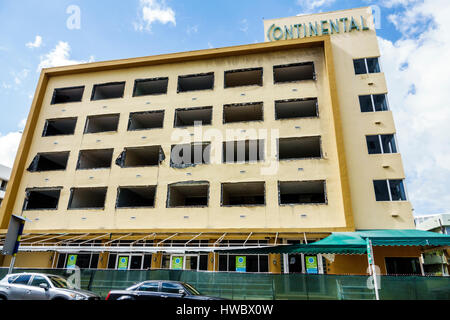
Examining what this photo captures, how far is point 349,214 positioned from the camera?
1886cm

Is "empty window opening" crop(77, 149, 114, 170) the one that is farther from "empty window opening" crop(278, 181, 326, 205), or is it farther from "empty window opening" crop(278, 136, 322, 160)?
"empty window opening" crop(278, 181, 326, 205)

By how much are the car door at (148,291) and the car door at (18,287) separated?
4557mm

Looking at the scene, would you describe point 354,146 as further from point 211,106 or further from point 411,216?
point 211,106

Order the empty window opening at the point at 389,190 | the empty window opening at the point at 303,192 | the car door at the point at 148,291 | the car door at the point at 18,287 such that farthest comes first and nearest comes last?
the empty window opening at the point at 303,192 → the empty window opening at the point at 389,190 → the car door at the point at 18,287 → the car door at the point at 148,291

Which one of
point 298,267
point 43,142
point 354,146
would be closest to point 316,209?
point 298,267

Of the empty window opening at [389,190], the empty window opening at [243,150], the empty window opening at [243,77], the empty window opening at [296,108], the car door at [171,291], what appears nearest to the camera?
the car door at [171,291]

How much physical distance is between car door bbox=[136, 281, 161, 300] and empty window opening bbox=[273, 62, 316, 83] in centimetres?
1916

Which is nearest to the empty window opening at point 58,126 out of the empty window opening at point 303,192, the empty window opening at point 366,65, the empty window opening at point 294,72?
the empty window opening at point 294,72

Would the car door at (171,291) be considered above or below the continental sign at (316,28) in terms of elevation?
below

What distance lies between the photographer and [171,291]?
11305 millimetres

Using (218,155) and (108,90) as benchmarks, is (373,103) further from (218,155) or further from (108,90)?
(108,90)

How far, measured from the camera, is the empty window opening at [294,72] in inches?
987

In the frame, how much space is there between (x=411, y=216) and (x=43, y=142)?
94.5 feet

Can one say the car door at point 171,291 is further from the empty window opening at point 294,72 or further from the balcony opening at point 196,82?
the empty window opening at point 294,72
